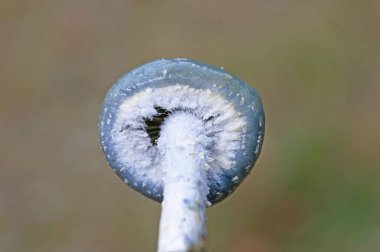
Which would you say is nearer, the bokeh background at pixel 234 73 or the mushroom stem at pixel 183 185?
the mushroom stem at pixel 183 185

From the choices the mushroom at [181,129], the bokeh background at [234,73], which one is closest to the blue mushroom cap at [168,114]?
the mushroom at [181,129]

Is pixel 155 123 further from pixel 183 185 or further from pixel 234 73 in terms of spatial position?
pixel 234 73

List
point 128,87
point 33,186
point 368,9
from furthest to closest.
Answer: point 368,9
point 33,186
point 128,87

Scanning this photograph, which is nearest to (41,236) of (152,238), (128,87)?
(152,238)

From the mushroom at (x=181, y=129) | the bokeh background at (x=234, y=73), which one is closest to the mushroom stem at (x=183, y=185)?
the mushroom at (x=181, y=129)

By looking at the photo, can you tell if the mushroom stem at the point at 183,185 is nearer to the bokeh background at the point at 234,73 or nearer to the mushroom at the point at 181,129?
the mushroom at the point at 181,129

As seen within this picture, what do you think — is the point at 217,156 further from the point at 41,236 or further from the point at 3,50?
the point at 3,50

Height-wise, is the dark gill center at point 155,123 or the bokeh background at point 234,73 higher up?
the bokeh background at point 234,73

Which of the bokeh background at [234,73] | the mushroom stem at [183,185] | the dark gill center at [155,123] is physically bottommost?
the mushroom stem at [183,185]
